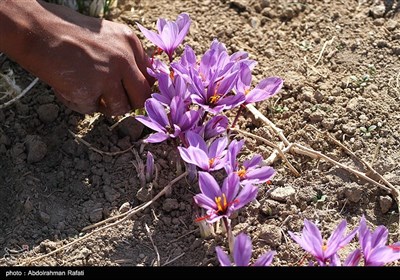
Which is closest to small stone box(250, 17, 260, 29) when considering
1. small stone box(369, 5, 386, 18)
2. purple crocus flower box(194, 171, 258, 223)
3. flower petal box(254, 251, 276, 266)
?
small stone box(369, 5, 386, 18)

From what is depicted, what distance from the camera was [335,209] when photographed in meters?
2.50

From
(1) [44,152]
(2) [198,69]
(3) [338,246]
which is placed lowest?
(1) [44,152]

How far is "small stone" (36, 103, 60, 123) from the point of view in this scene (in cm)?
272

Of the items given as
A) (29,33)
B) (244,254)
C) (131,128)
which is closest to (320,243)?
(244,254)

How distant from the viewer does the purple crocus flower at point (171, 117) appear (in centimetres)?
236

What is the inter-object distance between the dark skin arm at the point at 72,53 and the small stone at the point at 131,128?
0.15 metres

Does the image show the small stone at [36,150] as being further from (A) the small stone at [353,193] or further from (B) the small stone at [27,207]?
(A) the small stone at [353,193]

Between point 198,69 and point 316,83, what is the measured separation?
1.79 ft

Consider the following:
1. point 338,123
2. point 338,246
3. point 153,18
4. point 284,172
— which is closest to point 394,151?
point 338,123

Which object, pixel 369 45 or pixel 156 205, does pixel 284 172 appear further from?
pixel 369 45

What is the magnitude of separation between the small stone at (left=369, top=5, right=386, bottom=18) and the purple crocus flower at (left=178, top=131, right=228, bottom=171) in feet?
3.40

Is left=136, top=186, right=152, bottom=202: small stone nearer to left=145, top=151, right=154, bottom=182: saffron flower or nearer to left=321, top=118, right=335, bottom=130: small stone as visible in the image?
left=145, top=151, right=154, bottom=182: saffron flower

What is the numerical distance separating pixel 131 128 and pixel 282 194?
55 cm
